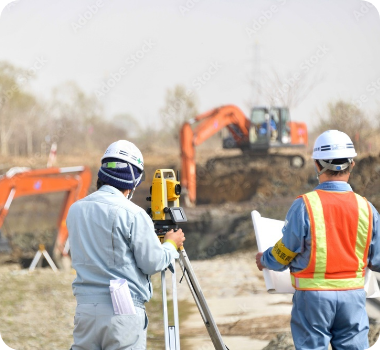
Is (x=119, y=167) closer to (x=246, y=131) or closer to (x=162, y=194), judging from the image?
(x=162, y=194)

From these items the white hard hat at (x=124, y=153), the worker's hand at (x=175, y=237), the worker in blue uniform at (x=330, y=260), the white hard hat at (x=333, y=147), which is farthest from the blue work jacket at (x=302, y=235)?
the white hard hat at (x=124, y=153)

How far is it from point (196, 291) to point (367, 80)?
7.65 m

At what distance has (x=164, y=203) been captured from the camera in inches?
110

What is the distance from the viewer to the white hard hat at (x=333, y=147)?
8.16ft

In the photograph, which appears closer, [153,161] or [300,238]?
[300,238]

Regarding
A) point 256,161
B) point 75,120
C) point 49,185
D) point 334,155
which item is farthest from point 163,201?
point 256,161

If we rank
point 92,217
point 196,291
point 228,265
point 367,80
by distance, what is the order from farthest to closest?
point 367,80
point 228,265
point 196,291
point 92,217

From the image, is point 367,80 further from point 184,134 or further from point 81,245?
point 81,245

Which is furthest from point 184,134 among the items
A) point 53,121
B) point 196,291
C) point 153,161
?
point 196,291

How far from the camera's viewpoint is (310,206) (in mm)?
2396

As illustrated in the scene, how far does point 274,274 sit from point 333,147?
2.18ft

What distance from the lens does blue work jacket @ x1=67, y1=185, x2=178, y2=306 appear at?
2166 millimetres

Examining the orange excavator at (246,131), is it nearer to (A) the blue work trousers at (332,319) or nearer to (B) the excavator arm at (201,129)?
(B) the excavator arm at (201,129)

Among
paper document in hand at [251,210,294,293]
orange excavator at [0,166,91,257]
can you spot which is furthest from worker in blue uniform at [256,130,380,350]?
orange excavator at [0,166,91,257]
